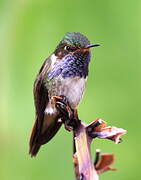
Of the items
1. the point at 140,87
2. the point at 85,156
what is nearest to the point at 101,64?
the point at 140,87

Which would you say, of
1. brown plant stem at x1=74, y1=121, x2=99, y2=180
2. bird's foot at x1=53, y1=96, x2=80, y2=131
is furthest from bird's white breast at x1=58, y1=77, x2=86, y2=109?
brown plant stem at x1=74, y1=121, x2=99, y2=180

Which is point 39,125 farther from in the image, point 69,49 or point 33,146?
point 69,49

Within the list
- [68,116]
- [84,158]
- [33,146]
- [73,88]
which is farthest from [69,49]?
[84,158]

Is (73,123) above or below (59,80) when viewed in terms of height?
below

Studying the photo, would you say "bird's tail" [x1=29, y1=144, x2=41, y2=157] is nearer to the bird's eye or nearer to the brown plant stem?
the bird's eye

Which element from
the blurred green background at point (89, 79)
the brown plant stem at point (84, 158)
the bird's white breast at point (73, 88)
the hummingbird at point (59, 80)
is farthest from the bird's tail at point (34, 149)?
the blurred green background at point (89, 79)

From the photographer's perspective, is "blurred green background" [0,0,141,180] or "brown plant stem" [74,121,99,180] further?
"blurred green background" [0,0,141,180]

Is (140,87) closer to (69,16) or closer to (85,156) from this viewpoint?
(69,16)
